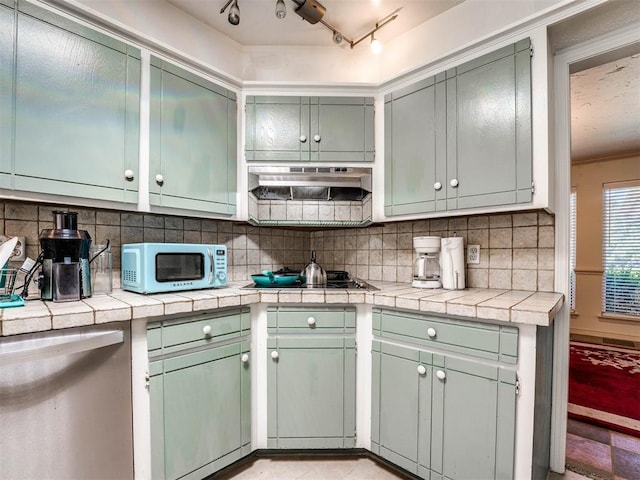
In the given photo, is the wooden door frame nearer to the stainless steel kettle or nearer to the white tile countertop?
the white tile countertop

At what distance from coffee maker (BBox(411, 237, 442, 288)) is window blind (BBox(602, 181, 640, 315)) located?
12.2ft

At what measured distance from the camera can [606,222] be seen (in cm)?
408

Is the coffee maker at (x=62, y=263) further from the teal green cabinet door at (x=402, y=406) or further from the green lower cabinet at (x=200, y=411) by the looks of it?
the teal green cabinet door at (x=402, y=406)

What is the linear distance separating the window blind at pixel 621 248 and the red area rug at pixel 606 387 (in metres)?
0.64

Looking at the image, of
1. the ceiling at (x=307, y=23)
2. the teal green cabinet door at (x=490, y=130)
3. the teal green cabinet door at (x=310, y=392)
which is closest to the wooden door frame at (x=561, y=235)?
the teal green cabinet door at (x=490, y=130)

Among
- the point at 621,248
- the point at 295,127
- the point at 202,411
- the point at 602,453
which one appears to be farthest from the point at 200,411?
the point at 621,248

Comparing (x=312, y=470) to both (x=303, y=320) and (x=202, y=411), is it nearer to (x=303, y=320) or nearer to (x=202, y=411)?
(x=202, y=411)

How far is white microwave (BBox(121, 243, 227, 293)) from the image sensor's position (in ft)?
4.86

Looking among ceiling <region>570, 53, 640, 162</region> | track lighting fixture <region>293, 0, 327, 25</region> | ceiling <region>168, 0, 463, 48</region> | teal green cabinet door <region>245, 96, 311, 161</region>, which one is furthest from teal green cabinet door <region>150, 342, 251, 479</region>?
ceiling <region>570, 53, 640, 162</region>

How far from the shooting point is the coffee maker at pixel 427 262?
1855mm

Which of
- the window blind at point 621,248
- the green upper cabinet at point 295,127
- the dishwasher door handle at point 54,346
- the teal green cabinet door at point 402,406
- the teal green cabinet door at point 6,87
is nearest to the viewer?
the dishwasher door handle at point 54,346

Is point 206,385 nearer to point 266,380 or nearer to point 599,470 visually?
point 266,380

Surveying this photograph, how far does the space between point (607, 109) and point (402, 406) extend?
10.7 ft

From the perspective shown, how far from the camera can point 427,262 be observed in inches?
74.5
